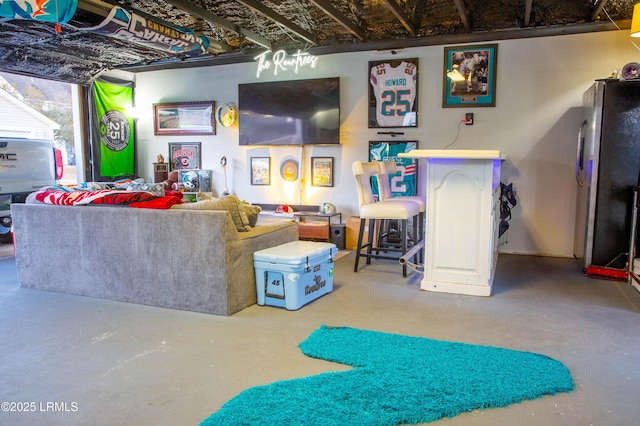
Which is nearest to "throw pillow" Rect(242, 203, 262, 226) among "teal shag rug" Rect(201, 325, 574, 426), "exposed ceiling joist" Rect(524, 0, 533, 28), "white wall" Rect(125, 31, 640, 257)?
"teal shag rug" Rect(201, 325, 574, 426)

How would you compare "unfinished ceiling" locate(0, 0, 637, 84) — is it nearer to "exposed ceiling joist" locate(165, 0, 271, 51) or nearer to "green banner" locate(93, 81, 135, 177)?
"exposed ceiling joist" locate(165, 0, 271, 51)

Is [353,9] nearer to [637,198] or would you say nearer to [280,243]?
[280,243]

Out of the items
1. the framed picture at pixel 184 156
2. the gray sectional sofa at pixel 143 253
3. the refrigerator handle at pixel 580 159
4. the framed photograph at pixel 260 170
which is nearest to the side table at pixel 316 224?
the framed photograph at pixel 260 170

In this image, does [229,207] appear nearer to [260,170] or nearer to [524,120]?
[260,170]

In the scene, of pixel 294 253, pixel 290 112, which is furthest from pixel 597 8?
pixel 294 253

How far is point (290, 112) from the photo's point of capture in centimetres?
645

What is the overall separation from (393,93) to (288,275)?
351cm

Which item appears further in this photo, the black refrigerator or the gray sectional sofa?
the black refrigerator

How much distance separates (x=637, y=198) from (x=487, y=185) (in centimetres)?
159

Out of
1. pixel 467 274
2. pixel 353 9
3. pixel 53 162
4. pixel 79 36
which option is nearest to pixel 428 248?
pixel 467 274

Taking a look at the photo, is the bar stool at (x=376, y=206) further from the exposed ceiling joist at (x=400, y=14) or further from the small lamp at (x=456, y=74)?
the small lamp at (x=456, y=74)

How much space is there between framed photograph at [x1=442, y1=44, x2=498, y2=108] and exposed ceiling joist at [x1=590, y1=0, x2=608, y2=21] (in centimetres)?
102

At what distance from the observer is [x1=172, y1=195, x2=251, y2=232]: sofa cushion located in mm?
3396

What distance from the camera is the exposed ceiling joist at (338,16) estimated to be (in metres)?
4.64
